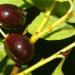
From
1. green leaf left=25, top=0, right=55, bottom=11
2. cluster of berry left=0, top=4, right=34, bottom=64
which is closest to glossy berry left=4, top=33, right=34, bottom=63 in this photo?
cluster of berry left=0, top=4, right=34, bottom=64

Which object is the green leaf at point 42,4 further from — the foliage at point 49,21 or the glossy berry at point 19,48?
the glossy berry at point 19,48

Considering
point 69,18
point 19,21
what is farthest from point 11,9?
point 69,18

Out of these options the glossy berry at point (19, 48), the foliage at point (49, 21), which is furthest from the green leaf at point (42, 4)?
the glossy berry at point (19, 48)

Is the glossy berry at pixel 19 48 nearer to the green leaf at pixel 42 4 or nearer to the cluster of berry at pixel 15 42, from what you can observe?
the cluster of berry at pixel 15 42

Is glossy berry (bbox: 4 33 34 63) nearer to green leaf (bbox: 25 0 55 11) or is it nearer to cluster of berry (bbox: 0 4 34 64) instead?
cluster of berry (bbox: 0 4 34 64)

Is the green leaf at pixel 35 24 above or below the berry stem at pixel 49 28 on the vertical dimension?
below

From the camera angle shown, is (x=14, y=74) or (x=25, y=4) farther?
(x=25, y=4)

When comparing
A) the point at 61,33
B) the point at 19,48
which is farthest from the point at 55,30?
the point at 19,48

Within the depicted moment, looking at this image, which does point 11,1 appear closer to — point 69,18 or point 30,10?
point 30,10
